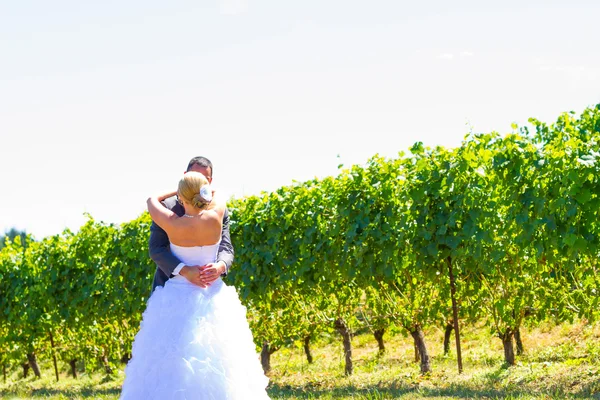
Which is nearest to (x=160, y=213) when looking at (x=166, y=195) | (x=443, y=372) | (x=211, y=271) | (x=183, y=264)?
(x=166, y=195)

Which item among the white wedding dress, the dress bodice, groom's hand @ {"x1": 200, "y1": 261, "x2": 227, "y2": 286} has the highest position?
the dress bodice

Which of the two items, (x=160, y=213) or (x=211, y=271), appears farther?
(x=211, y=271)

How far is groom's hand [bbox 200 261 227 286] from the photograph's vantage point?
5457 millimetres

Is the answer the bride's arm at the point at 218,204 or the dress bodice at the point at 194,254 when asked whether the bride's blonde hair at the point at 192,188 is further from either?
the dress bodice at the point at 194,254

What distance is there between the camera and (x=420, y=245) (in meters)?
9.80

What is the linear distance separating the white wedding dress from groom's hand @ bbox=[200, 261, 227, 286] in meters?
0.06

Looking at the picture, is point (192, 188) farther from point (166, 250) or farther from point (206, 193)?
point (166, 250)

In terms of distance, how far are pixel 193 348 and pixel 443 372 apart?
243 inches

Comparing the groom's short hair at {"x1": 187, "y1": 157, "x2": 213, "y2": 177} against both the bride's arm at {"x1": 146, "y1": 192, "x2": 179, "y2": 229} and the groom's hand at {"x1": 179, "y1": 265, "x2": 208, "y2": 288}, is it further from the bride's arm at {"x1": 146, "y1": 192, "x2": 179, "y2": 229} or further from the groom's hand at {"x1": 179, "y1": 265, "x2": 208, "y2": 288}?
the groom's hand at {"x1": 179, "y1": 265, "x2": 208, "y2": 288}

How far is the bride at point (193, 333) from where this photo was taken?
5.16 metres

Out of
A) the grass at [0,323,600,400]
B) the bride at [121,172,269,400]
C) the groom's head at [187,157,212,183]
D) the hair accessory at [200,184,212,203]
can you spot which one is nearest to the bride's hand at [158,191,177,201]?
the bride at [121,172,269,400]

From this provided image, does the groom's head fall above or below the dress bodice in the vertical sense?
above

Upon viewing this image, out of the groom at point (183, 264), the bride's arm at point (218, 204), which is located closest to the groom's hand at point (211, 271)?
the groom at point (183, 264)

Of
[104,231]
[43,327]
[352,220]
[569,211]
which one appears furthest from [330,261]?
[43,327]
